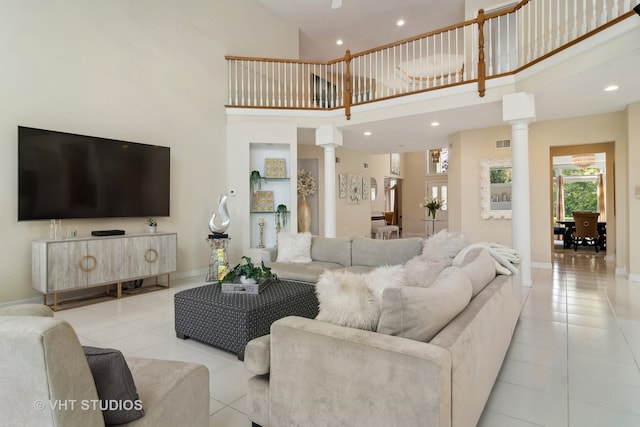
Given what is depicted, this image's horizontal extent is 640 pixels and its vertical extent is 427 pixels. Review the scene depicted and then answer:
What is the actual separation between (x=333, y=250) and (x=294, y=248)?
536mm

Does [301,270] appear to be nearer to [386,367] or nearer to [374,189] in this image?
[386,367]

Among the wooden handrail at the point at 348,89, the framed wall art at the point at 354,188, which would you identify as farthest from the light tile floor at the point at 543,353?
the framed wall art at the point at 354,188

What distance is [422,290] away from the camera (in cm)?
150

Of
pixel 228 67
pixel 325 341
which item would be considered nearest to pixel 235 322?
pixel 325 341

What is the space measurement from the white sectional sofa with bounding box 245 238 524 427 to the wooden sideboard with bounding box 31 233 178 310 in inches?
131

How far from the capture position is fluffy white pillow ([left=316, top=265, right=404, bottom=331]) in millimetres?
1526

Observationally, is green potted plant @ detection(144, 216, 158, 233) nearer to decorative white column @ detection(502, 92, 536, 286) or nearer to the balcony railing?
the balcony railing

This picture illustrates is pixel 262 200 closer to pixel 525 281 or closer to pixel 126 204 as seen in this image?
pixel 126 204

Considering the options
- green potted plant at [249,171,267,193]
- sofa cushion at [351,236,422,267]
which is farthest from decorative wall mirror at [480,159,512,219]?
green potted plant at [249,171,267,193]

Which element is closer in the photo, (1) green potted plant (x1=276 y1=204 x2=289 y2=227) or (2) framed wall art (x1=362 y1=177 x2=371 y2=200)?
(1) green potted plant (x1=276 y1=204 x2=289 y2=227)

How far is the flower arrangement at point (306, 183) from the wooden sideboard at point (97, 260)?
400 cm

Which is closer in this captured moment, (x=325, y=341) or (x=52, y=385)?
(x=52, y=385)

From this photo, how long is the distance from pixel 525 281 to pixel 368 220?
18.8ft

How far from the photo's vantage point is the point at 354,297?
61.4 inches
